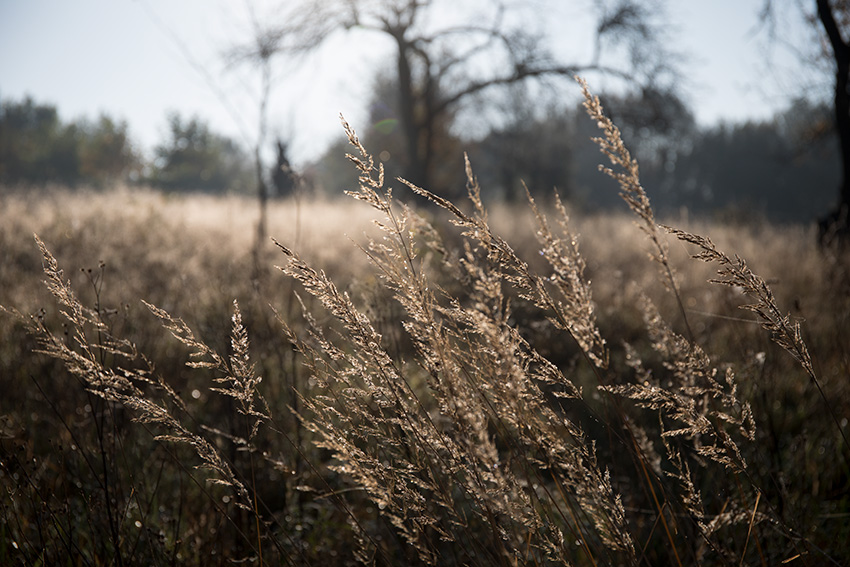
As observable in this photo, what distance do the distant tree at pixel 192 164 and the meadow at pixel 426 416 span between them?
38.0m

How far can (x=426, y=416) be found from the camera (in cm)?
110

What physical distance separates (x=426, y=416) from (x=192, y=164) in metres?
46.2

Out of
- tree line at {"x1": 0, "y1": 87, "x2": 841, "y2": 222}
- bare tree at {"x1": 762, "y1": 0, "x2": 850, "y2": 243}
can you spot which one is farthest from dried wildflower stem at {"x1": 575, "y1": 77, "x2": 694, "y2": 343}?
tree line at {"x1": 0, "y1": 87, "x2": 841, "y2": 222}

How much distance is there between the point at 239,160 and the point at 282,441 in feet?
186

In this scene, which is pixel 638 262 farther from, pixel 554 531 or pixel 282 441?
pixel 554 531

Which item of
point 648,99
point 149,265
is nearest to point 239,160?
point 648,99

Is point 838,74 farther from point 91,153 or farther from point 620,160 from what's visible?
point 91,153

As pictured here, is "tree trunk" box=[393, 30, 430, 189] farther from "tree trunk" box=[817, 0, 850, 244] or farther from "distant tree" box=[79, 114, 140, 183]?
"distant tree" box=[79, 114, 140, 183]

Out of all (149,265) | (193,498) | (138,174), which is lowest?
(193,498)

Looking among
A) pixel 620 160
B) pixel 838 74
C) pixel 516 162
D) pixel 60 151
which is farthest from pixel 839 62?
pixel 60 151

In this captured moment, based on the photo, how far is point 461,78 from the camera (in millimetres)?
15969

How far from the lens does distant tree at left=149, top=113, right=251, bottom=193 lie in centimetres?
4109

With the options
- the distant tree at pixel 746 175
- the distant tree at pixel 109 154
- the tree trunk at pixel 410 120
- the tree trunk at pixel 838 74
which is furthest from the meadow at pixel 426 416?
the distant tree at pixel 109 154

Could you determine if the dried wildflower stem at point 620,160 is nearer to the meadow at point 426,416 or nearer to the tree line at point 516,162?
the meadow at point 426,416
